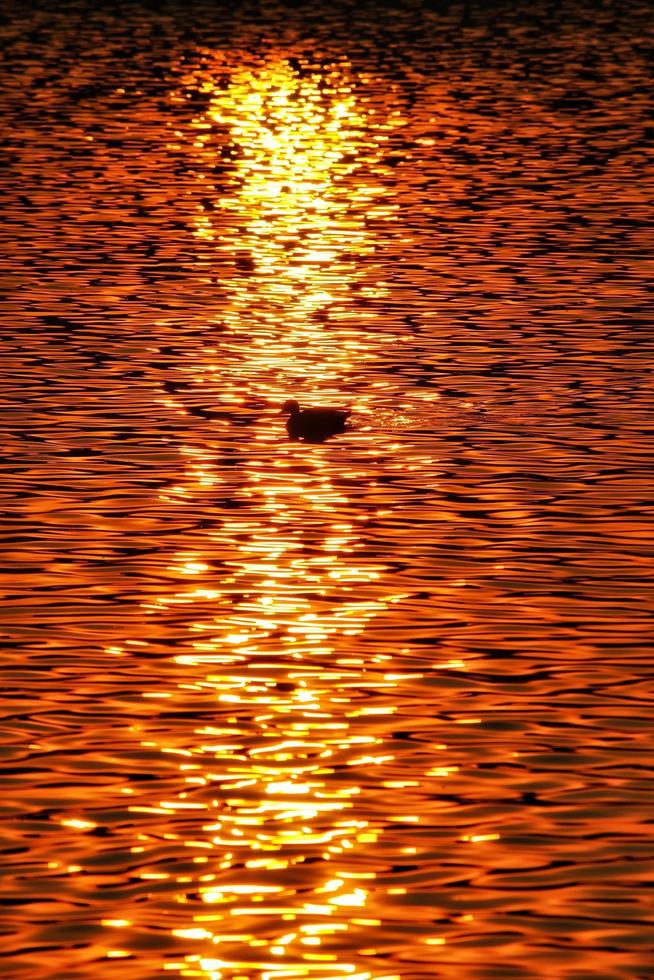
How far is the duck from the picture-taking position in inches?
1112

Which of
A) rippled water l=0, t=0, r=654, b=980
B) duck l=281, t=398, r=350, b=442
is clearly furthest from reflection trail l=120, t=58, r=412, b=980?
duck l=281, t=398, r=350, b=442

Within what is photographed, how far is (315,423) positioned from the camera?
28.3 meters

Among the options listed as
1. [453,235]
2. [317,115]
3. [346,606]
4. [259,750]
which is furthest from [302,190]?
[259,750]

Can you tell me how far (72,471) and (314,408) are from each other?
11.2ft

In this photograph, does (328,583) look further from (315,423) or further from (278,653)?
(315,423)

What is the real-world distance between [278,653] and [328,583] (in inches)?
94.4

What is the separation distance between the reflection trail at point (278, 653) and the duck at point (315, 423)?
0.20m

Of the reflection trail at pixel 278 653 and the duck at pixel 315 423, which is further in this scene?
the duck at pixel 315 423

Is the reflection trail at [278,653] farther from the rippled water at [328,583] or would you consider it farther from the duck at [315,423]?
the duck at [315,423]

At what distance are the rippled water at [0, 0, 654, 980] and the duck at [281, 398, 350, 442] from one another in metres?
0.23

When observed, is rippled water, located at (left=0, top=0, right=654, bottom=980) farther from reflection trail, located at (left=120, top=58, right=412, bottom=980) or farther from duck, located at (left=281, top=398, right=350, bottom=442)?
duck, located at (left=281, top=398, right=350, bottom=442)

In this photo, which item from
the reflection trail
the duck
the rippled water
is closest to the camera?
the reflection trail

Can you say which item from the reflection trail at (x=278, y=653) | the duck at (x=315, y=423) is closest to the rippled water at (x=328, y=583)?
the reflection trail at (x=278, y=653)

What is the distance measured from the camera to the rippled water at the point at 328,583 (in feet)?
48.3
